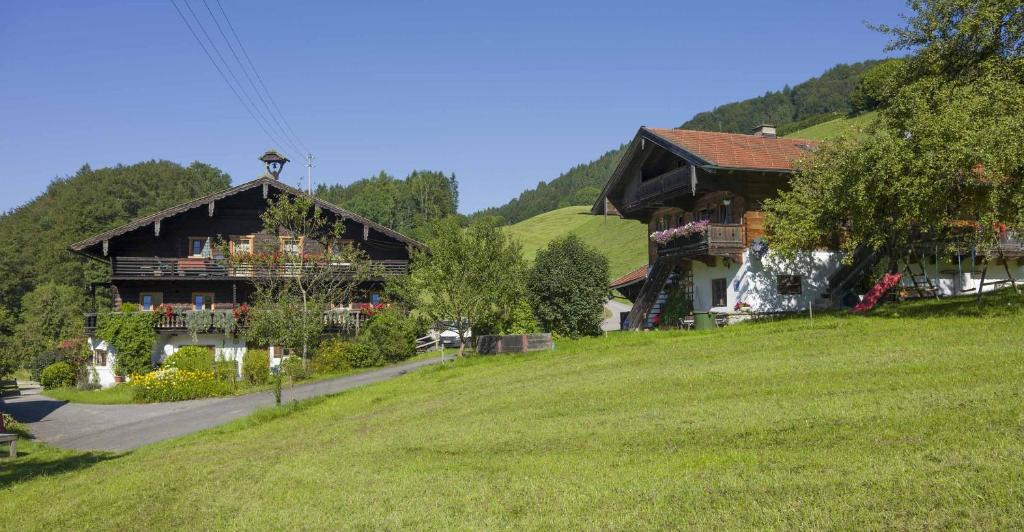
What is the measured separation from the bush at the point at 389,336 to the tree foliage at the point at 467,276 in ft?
25.4

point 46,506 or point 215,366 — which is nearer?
point 46,506

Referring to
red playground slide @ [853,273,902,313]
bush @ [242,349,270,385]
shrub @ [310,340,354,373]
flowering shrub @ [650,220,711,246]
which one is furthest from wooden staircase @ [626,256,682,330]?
bush @ [242,349,270,385]

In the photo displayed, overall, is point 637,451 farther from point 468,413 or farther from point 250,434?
point 250,434

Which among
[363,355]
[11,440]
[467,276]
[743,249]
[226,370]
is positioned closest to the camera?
[11,440]

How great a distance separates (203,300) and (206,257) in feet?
7.88

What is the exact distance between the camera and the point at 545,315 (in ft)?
113

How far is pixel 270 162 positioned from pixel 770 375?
33.3 m

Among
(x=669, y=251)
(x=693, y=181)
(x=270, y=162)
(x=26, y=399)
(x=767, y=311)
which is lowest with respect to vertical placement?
(x=26, y=399)

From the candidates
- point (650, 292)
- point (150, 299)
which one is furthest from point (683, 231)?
point (150, 299)

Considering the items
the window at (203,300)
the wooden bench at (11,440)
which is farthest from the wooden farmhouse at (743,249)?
the wooden bench at (11,440)

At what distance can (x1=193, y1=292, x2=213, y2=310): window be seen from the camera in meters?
41.5

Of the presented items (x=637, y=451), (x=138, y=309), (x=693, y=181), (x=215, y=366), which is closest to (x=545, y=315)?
(x=693, y=181)

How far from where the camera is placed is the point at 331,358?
3481 centimetres

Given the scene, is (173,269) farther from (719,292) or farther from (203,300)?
(719,292)
